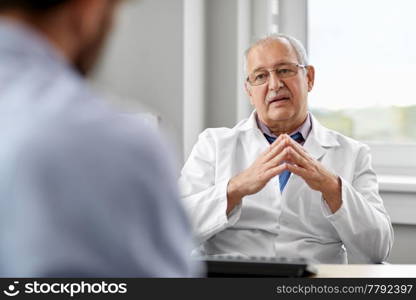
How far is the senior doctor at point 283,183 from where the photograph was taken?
6.49 feet

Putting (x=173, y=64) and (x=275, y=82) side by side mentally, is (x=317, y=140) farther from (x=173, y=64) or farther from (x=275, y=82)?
(x=173, y=64)

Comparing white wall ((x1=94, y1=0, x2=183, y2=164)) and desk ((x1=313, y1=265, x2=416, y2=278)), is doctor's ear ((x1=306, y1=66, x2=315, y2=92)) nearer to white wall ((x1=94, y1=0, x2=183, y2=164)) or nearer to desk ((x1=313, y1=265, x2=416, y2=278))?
white wall ((x1=94, y1=0, x2=183, y2=164))

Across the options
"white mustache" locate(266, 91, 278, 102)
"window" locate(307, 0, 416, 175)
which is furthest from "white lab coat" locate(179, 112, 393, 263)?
"window" locate(307, 0, 416, 175)

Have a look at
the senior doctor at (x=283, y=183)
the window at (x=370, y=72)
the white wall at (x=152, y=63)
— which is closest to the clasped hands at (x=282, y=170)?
the senior doctor at (x=283, y=183)

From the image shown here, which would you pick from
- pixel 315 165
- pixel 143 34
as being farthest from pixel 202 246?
pixel 143 34

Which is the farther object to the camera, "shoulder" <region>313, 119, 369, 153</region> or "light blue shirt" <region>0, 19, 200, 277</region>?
"shoulder" <region>313, 119, 369, 153</region>

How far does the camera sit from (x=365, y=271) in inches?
59.8

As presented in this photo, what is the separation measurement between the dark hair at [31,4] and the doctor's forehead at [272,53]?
5.96ft

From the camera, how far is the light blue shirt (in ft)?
1.43

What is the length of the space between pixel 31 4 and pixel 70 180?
0.43 feet

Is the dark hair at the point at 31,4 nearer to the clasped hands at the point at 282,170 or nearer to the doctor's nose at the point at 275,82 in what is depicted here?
the clasped hands at the point at 282,170

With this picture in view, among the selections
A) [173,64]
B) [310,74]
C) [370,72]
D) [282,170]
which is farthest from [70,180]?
[370,72]

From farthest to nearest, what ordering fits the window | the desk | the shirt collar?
the window < the shirt collar < the desk

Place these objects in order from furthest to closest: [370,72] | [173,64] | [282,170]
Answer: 1. [370,72]
2. [173,64]
3. [282,170]
